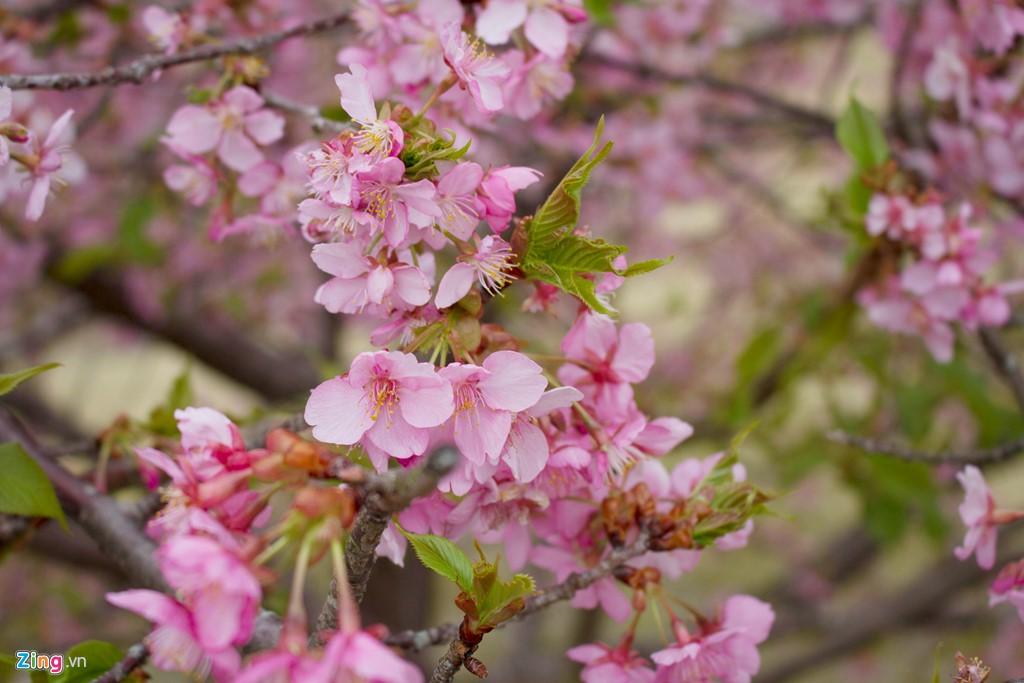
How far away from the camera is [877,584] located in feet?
19.4

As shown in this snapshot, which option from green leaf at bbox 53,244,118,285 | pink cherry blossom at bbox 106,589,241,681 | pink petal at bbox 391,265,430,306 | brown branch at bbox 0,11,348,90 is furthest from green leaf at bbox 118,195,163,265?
pink cherry blossom at bbox 106,589,241,681

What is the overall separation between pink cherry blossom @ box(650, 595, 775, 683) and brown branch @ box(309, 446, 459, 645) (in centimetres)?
33

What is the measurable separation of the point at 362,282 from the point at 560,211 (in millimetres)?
206

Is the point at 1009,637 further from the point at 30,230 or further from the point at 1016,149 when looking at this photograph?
the point at 30,230

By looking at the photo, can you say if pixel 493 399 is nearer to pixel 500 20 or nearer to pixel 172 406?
pixel 500 20

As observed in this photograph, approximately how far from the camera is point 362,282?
0.86m

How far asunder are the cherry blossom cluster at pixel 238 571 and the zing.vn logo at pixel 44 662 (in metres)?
0.29

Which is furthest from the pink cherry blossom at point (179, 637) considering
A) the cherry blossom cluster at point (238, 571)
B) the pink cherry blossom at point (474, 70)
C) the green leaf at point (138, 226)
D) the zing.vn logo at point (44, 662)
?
the green leaf at point (138, 226)

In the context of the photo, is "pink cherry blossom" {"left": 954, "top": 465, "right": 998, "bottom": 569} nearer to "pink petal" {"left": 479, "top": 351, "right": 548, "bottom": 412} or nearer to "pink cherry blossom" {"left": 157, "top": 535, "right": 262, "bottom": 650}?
"pink petal" {"left": 479, "top": 351, "right": 548, "bottom": 412}

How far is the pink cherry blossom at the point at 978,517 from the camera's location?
1.06 metres

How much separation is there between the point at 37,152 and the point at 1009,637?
342 centimetres

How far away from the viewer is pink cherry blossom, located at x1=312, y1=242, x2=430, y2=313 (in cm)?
82

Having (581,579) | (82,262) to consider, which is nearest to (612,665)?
(581,579)

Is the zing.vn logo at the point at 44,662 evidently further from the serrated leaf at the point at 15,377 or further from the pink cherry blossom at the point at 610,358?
the pink cherry blossom at the point at 610,358
